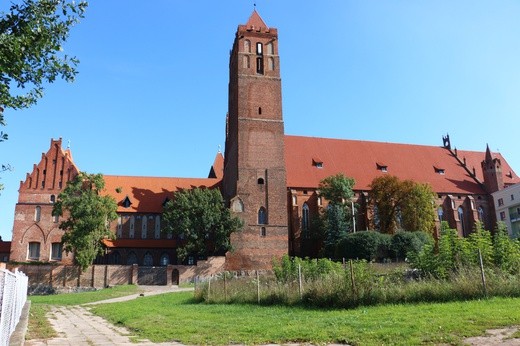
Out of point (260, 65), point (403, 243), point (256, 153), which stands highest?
point (260, 65)

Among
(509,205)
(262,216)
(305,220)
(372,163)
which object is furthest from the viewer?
(372,163)

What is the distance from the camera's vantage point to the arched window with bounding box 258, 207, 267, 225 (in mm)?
43812

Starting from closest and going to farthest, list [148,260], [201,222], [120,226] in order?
[201,222] < [148,260] < [120,226]

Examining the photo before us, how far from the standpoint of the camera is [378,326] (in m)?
9.95

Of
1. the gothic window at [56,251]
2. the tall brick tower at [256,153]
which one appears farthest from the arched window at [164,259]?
the gothic window at [56,251]

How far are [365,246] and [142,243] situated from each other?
22.0 meters

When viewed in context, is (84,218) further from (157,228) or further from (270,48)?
(270,48)

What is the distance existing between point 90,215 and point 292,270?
22819 millimetres

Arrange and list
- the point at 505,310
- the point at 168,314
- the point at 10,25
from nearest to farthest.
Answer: the point at 10,25 → the point at 505,310 → the point at 168,314

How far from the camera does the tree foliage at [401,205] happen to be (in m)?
46.0

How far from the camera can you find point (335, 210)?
45.5m

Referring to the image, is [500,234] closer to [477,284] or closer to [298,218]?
[477,284]

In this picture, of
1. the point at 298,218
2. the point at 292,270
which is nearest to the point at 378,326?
the point at 292,270

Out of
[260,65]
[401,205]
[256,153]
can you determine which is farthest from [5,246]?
[401,205]
